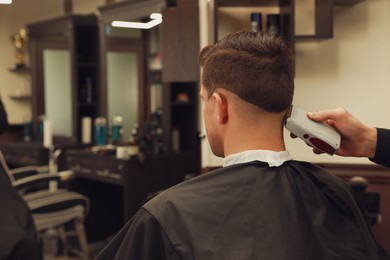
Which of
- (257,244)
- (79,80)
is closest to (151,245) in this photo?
(257,244)

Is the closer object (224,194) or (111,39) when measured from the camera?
(224,194)

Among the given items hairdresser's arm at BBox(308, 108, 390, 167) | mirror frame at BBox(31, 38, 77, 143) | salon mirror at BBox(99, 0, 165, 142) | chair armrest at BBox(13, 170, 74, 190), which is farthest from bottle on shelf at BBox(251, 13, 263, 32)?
mirror frame at BBox(31, 38, 77, 143)

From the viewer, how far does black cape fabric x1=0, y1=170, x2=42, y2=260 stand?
2.25m

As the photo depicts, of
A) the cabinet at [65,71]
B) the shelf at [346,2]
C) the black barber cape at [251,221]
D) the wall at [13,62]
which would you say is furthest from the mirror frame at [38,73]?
the black barber cape at [251,221]

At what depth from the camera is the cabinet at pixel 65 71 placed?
16.2ft

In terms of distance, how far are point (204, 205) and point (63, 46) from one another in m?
4.23

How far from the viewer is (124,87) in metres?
4.65

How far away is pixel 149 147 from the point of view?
4.05m

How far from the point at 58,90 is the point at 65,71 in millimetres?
249

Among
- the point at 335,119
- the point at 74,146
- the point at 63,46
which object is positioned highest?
the point at 63,46

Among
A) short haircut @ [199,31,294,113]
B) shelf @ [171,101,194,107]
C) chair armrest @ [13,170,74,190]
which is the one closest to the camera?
short haircut @ [199,31,294,113]

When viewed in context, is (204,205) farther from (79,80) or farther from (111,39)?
(79,80)

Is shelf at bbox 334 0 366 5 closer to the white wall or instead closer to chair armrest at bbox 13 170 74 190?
the white wall

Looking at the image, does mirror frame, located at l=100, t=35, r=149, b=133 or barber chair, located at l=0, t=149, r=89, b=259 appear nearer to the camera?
barber chair, located at l=0, t=149, r=89, b=259
